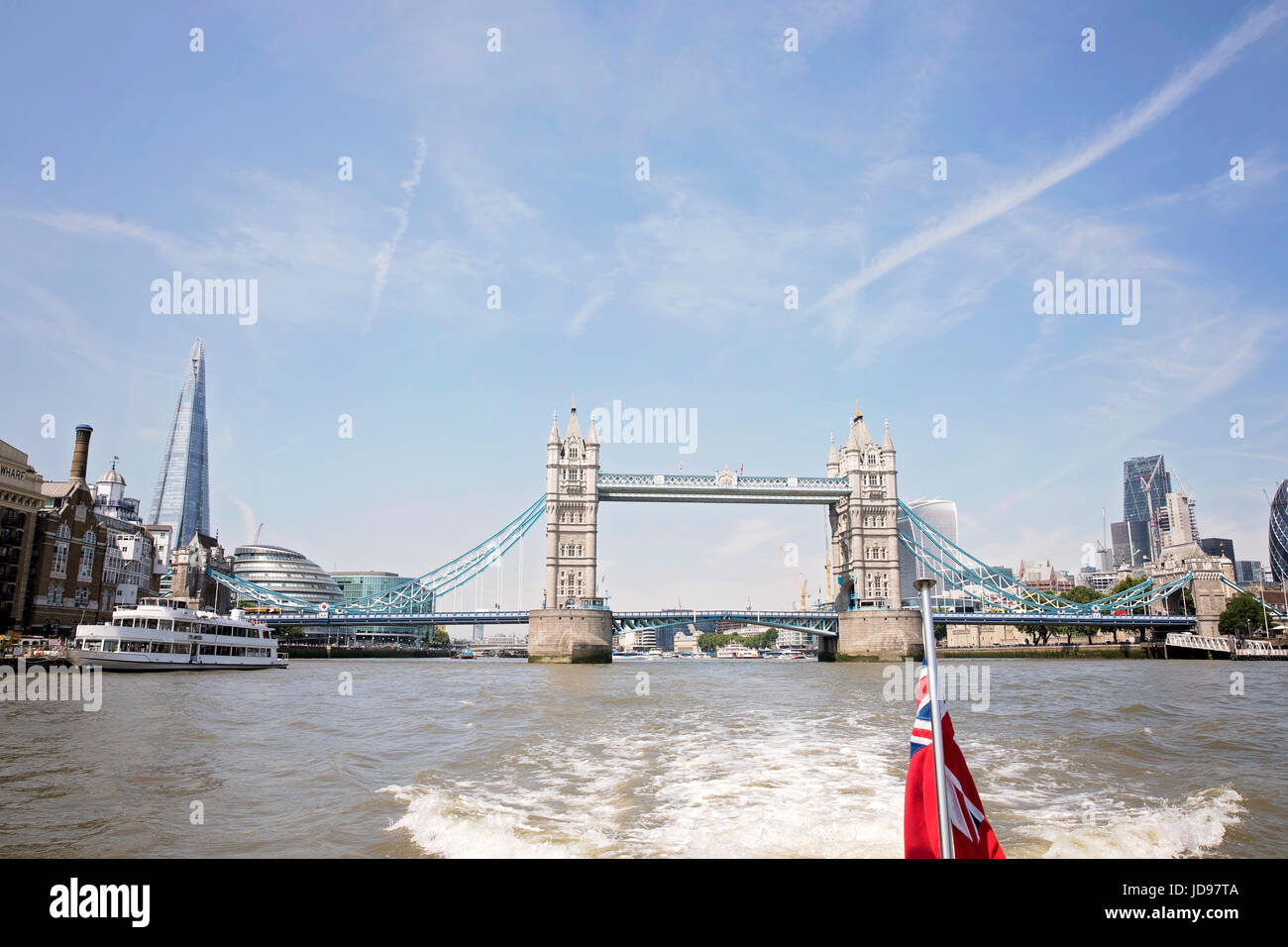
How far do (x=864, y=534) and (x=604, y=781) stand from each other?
227 ft

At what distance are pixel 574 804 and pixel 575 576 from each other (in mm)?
61971

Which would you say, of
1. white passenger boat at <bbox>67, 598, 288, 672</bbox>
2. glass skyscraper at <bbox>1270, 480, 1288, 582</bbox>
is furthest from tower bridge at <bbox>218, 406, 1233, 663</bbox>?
glass skyscraper at <bbox>1270, 480, 1288, 582</bbox>

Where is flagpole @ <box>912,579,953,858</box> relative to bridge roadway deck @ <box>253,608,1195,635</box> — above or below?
above

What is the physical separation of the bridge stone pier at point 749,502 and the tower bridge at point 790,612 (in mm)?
106

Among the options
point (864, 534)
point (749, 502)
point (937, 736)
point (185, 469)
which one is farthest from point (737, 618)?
point (185, 469)

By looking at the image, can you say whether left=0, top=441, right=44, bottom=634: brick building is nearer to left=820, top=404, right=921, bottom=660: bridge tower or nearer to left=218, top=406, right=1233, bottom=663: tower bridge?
left=218, top=406, right=1233, bottom=663: tower bridge

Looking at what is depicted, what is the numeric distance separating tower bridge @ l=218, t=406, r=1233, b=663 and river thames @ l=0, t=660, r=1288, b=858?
44752mm

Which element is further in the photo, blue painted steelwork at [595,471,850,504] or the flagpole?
blue painted steelwork at [595,471,850,504]

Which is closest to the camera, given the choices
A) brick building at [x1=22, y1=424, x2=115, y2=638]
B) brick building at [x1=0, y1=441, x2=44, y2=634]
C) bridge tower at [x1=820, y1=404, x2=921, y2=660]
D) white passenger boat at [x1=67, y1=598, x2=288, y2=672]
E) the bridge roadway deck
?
white passenger boat at [x1=67, y1=598, x2=288, y2=672]

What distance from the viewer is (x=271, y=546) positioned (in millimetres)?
116812

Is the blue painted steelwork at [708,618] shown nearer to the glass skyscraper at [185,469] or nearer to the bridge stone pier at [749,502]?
the bridge stone pier at [749,502]

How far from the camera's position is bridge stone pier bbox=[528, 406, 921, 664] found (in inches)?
2494

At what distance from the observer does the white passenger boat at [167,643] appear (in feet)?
122

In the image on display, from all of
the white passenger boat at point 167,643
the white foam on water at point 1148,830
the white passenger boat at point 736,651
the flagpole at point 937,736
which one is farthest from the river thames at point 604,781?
Answer: the white passenger boat at point 736,651
